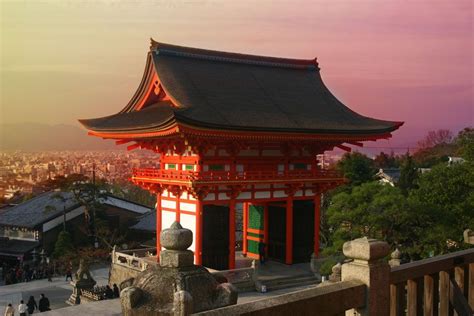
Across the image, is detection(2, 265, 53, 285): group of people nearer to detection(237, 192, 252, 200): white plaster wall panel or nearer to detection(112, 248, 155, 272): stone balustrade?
detection(112, 248, 155, 272): stone balustrade

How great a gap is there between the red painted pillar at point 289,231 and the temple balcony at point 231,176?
4.20 ft

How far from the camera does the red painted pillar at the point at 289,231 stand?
25125 mm

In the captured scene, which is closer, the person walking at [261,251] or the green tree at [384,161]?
the person walking at [261,251]

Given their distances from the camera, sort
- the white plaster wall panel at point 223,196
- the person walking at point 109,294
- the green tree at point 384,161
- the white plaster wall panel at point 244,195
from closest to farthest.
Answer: the white plaster wall panel at point 223,196 < the white plaster wall panel at point 244,195 < the person walking at point 109,294 < the green tree at point 384,161

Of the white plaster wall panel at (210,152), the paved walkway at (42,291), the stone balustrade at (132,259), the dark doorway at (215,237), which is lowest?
the paved walkway at (42,291)

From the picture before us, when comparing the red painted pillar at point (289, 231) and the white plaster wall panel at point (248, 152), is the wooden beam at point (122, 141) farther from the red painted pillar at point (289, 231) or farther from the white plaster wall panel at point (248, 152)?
the red painted pillar at point (289, 231)

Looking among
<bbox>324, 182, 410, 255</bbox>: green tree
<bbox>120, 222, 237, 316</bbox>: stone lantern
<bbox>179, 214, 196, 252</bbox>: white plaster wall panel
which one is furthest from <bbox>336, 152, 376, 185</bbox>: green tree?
<bbox>120, 222, 237, 316</bbox>: stone lantern

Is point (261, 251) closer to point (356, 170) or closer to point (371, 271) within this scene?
point (356, 170)

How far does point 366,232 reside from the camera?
70.3 ft

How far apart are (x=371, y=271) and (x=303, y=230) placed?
21622mm

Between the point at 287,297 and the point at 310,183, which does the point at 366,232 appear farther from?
the point at 287,297

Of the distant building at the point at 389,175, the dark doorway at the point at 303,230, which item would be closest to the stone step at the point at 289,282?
the dark doorway at the point at 303,230

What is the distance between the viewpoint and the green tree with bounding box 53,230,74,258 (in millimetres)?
38156

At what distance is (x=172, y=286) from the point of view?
496cm
